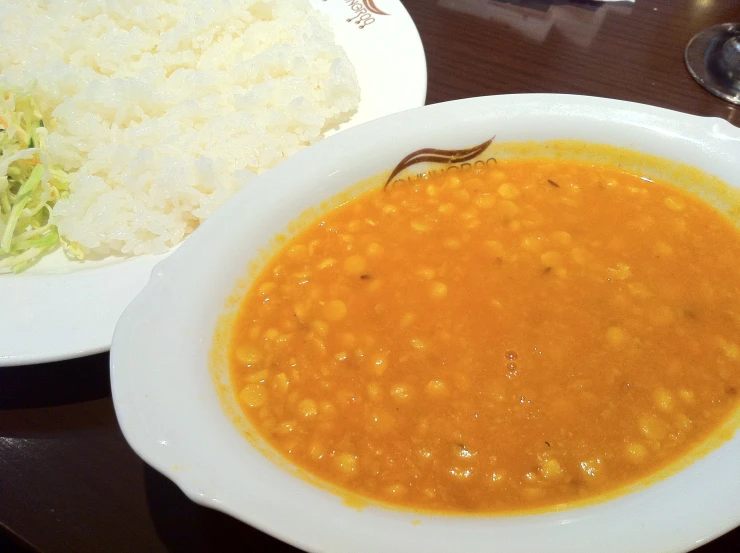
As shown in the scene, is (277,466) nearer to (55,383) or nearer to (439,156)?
(55,383)

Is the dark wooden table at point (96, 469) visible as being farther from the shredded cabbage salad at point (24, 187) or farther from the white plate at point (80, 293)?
the shredded cabbage salad at point (24, 187)

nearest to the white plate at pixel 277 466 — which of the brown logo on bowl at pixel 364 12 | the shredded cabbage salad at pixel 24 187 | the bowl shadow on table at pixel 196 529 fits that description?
the bowl shadow on table at pixel 196 529

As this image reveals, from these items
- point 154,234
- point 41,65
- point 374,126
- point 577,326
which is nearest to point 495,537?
point 577,326

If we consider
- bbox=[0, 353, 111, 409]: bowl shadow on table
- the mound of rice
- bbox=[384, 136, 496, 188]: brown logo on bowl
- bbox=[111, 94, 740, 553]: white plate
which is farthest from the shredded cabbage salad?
bbox=[384, 136, 496, 188]: brown logo on bowl

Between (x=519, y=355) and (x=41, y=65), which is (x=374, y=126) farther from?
(x=41, y=65)

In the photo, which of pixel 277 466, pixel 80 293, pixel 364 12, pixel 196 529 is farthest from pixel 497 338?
pixel 364 12

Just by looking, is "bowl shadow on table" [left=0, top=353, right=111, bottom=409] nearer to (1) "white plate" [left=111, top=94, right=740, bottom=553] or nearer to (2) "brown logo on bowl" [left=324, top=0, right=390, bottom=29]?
(1) "white plate" [left=111, top=94, right=740, bottom=553]
